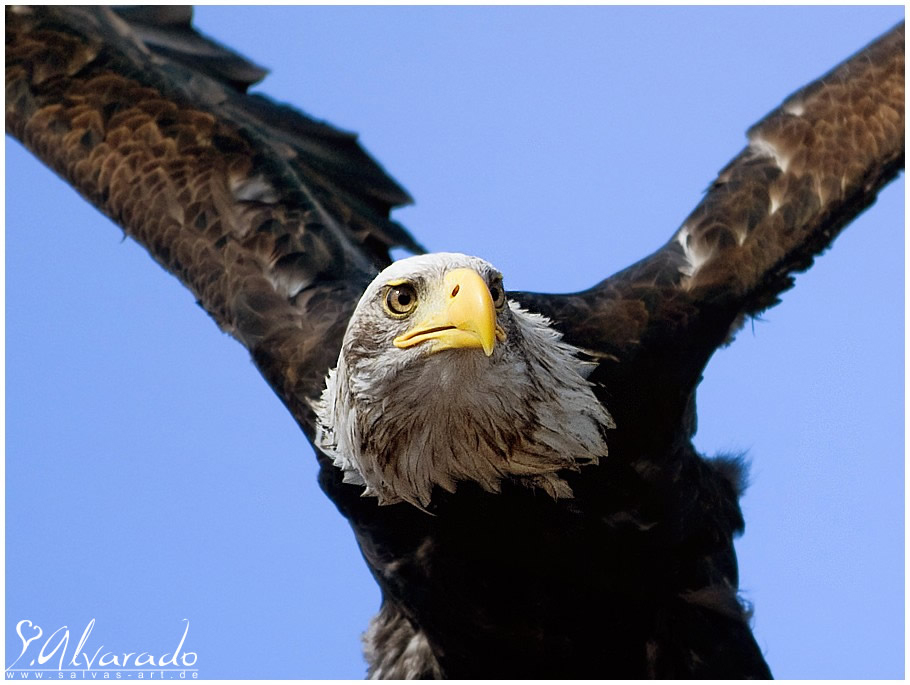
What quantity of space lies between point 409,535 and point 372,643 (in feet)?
4.97

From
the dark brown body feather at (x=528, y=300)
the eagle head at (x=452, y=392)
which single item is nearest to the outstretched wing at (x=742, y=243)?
the dark brown body feather at (x=528, y=300)

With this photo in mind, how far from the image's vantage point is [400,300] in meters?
4.24

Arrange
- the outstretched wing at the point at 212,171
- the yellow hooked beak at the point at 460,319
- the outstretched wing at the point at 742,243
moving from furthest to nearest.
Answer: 1. the outstretched wing at the point at 212,171
2. the outstretched wing at the point at 742,243
3. the yellow hooked beak at the point at 460,319

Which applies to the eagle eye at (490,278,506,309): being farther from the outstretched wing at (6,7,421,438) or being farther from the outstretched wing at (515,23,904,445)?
the outstretched wing at (6,7,421,438)

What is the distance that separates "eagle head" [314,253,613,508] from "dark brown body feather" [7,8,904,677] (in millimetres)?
197

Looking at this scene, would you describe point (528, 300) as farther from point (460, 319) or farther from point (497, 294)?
point (460, 319)

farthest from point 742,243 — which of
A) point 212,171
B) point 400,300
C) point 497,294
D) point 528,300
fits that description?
point 212,171

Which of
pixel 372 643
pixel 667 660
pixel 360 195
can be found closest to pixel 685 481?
pixel 667 660

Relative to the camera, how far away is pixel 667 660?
5652 mm

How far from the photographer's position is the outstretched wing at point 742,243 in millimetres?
4973

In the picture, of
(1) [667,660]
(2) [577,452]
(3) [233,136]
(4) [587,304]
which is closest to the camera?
(2) [577,452]

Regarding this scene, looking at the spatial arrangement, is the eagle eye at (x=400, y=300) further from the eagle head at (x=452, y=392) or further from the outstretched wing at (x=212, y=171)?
A: the outstretched wing at (x=212, y=171)

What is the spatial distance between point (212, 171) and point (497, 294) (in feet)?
7.80

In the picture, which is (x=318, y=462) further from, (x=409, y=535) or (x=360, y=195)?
(x=360, y=195)
